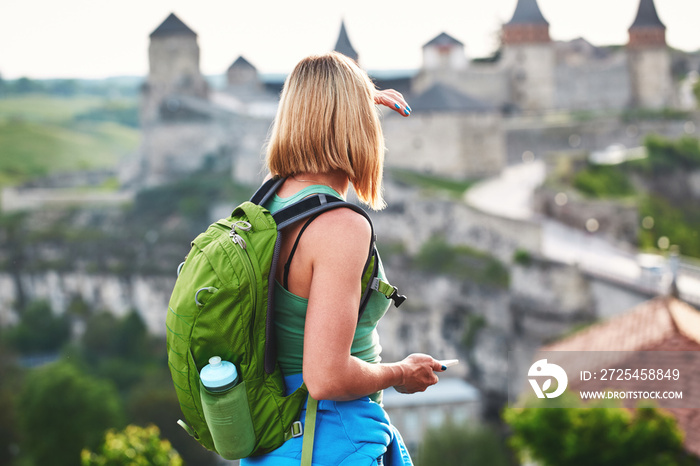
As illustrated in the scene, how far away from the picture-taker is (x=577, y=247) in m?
23.0

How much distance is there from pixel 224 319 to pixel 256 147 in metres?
33.3

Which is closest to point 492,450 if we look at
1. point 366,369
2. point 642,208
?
point 642,208

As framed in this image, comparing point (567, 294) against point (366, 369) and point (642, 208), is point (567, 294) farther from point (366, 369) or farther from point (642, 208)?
point (366, 369)

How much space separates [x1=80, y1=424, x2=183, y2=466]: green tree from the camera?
9.95 metres

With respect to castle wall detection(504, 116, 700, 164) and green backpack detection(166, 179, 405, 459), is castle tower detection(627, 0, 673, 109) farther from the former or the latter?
green backpack detection(166, 179, 405, 459)

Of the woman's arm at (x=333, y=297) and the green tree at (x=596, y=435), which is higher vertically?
the woman's arm at (x=333, y=297)

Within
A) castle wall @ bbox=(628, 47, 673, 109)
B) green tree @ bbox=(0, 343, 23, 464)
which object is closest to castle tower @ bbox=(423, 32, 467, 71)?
castle wall @ bbox=(628, 47, 673, 109)

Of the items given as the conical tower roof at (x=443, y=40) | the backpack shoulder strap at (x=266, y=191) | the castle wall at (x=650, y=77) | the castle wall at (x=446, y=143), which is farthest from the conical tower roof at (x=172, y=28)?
the backpack shoulder strap at (x=266, y=191)

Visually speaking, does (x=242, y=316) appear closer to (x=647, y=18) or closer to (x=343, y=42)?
(x=343, y=42)

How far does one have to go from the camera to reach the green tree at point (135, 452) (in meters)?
9.95

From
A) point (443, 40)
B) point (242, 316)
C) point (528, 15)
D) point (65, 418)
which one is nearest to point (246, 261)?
point (242, 316)

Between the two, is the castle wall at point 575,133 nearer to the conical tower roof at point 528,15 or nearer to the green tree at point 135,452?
the conical tower roof at point 528,15

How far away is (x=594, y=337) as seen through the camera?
1170cm

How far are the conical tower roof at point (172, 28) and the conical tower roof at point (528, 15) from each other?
15.5 metres
